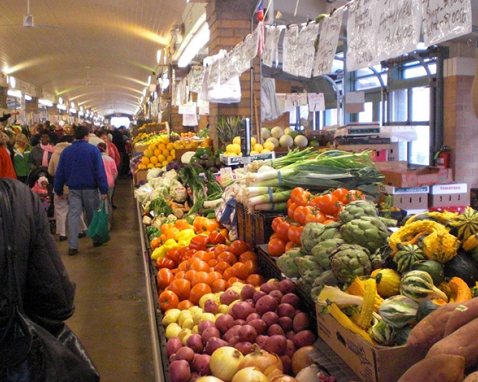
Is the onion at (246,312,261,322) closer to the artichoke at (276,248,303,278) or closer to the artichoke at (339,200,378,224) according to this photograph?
the artichoke at (276,248,303,278)

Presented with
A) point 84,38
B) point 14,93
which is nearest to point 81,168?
point 84,38

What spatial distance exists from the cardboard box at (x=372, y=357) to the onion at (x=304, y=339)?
1.42 feet

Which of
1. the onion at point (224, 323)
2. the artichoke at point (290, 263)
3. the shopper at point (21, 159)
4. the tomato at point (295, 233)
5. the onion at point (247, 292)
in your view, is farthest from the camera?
the shopper at point (21, 159)

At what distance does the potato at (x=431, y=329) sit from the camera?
1.66 metres

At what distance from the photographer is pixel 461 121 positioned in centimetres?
920

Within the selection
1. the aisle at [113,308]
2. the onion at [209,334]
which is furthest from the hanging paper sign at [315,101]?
the onion at [209,334]

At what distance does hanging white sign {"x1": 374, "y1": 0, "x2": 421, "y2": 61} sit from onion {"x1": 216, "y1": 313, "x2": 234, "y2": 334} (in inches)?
54.0

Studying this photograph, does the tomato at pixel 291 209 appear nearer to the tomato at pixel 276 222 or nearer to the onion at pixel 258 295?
the tomato at pixel 276 222

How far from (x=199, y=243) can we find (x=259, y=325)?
5.76 feet

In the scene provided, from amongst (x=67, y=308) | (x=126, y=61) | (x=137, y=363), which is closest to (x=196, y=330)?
(x=67, y=308)

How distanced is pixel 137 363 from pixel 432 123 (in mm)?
6797

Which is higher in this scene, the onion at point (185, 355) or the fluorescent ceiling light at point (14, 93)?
the fluorescent ceiling light at point (14, 93)

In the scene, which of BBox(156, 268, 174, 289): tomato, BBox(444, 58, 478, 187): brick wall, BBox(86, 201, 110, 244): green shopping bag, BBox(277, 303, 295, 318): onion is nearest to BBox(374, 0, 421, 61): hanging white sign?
BBox(277, 303, 295, 318): onion

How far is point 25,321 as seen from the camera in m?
2.12
